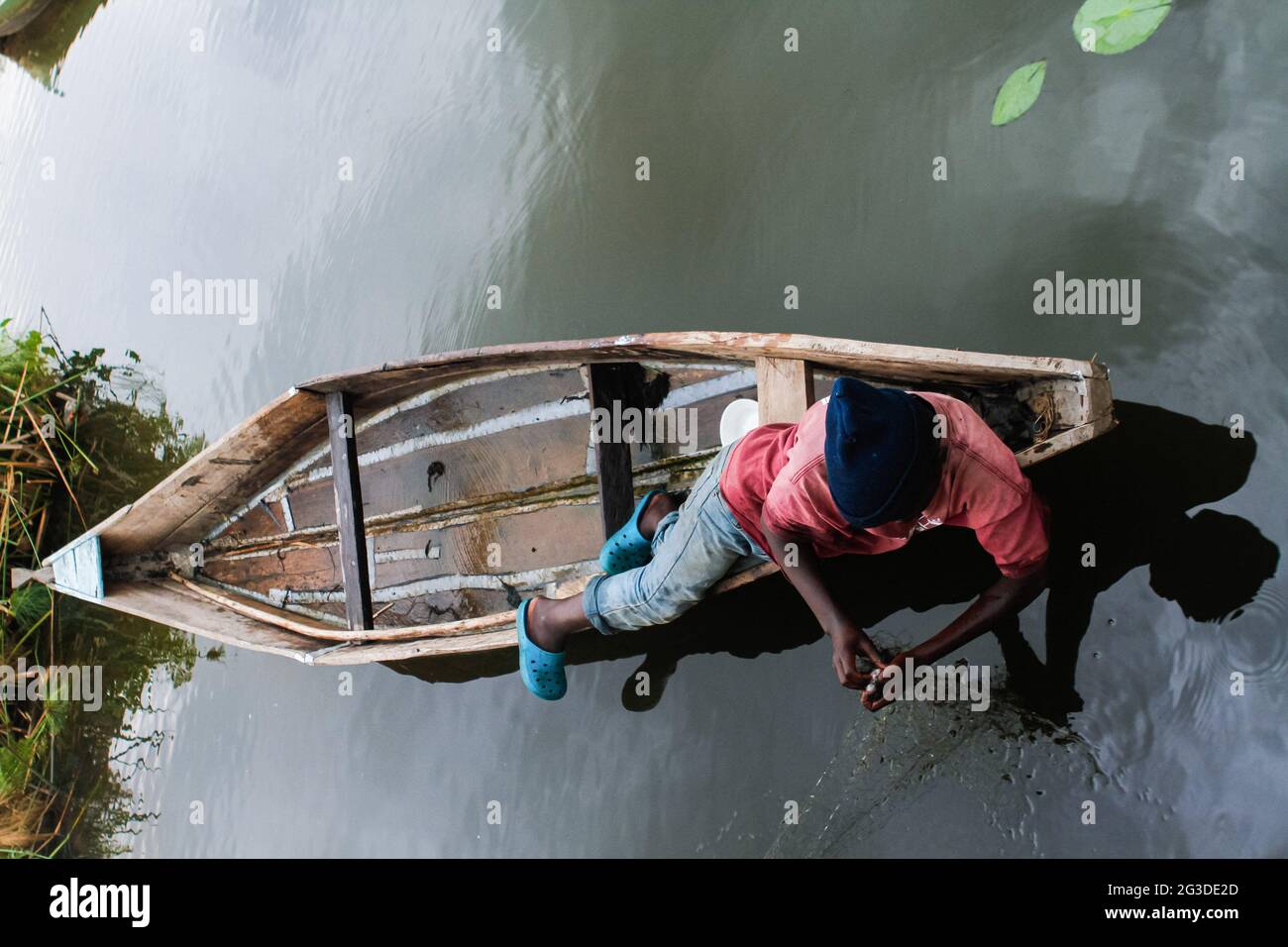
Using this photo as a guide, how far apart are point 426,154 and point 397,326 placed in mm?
1066

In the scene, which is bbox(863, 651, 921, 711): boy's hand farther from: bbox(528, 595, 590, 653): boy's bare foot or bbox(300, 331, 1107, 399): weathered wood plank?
bbox(528, 595, 590, 653): boy's bare foot

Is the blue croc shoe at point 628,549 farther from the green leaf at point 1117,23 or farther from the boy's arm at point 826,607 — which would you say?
the green leaf at point 1117,23

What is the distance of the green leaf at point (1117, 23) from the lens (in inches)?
152

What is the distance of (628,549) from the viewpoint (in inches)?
152

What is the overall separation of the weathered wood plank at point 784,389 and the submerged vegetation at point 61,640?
4069 mm

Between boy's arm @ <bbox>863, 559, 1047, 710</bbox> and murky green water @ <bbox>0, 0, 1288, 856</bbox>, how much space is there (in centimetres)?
79

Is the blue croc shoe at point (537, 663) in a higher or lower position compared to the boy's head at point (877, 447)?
lower

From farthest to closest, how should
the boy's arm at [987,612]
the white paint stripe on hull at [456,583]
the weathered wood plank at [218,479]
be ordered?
the weathered wood plank at [218,479]
the white paint stripe on hull at [456,583]
the boy's arm at [987,612]

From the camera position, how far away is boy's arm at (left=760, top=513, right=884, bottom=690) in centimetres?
296

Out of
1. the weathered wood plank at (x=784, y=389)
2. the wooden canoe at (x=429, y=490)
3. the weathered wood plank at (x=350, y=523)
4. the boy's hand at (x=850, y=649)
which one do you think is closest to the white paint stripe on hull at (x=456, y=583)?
the wooden canoe at (x=429, y=490)

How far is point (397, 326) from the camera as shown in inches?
216

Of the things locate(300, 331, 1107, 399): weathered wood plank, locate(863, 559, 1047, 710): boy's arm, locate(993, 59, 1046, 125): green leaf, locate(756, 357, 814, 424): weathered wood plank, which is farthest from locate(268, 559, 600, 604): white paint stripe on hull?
locate(993, 59, 1046, 125): green leaf
